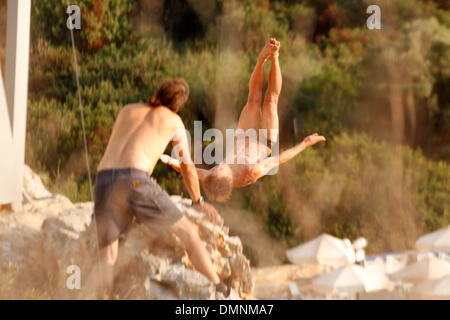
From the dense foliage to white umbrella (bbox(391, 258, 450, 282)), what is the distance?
701 mm

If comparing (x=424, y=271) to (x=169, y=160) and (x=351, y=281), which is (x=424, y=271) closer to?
(x=351, y=281)

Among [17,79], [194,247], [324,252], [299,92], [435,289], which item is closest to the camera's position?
[194,247]

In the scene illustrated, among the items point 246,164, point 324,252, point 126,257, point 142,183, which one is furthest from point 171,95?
point 324,252

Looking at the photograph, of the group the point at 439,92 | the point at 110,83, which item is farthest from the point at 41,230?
the point at 439,92

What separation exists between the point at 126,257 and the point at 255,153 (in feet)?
5.66

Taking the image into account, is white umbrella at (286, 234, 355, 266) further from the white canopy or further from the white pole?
A: the white pole

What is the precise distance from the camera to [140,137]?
459cm

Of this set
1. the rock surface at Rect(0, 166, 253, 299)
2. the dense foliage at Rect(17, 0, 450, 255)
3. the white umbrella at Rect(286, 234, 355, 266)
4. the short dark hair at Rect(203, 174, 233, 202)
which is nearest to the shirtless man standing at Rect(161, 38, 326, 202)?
the short dark hair at Rect(203, 174, 233, 202)

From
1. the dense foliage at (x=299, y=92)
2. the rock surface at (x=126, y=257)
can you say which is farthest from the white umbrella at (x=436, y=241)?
the rock surface at (x=126, y=257)

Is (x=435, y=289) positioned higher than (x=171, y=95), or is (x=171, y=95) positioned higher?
(x=171, y=95)

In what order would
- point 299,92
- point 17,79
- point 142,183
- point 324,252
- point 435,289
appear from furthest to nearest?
point 299,92, point 324,252, point 435,289, point 17,79, point 142,183

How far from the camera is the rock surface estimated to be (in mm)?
4684

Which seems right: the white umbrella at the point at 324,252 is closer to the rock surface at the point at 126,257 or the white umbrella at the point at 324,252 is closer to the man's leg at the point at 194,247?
the rock surface at the point at 126,257

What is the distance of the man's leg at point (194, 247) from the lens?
4.58m
